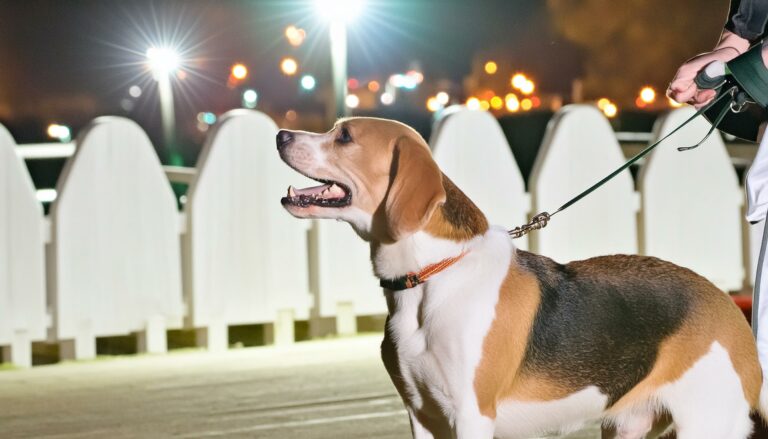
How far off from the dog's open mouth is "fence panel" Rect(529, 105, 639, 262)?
483 centimetres

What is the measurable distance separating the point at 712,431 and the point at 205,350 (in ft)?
14.8

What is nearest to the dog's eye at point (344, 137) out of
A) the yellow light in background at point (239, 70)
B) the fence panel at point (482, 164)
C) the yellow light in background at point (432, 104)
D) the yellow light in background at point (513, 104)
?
the fence panel at point (482, 164)

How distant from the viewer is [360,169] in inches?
154

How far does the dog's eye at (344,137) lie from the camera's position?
13.0ft

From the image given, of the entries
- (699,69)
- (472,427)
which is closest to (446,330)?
(472,427)

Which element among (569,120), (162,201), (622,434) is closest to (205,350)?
(162,201)

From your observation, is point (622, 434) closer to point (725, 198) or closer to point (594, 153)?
point (594, 153)

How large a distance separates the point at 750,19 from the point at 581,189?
4.78 m

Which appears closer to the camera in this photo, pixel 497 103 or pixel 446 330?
pixel 446 330

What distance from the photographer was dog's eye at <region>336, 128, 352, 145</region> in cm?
396

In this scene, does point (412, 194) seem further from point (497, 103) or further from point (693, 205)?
point (497, 103)

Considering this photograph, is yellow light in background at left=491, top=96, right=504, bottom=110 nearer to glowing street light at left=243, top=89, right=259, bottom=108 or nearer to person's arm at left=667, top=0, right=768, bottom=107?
glowing street light at left=243, top=89, right=259, bottom=108

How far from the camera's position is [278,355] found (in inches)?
301

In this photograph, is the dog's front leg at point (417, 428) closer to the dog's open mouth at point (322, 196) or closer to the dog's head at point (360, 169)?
the dog's head at point (360, 169)
